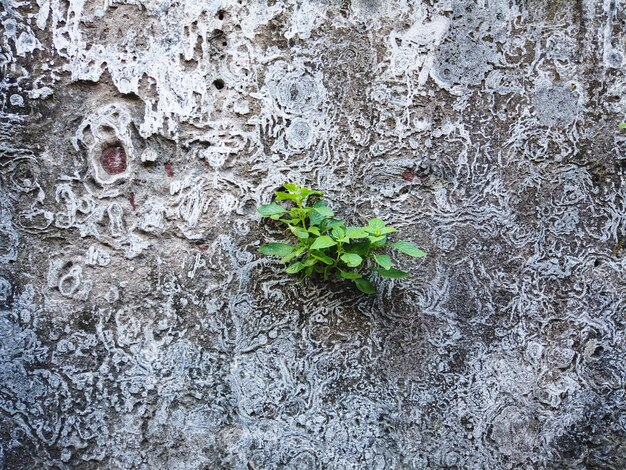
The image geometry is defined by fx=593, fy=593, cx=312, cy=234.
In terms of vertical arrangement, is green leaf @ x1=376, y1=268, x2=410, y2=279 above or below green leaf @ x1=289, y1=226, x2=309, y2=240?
below

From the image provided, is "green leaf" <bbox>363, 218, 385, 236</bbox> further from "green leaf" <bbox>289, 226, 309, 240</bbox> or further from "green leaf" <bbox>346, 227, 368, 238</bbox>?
"green leaf" <bbox>289, 226, 309, 240</bbox>

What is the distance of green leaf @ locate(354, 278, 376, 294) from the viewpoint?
138 centimetres

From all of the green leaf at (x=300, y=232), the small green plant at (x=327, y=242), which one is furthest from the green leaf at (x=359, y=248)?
the green leaf at (x=300, y=232)

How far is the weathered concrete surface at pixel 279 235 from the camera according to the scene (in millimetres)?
1367

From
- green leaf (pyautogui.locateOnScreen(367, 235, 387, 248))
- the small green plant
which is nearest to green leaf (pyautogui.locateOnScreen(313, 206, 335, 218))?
the small green plant

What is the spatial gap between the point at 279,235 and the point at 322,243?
185 millimetres

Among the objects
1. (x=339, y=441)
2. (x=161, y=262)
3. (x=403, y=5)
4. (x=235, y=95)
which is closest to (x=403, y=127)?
(x=403, y=5)

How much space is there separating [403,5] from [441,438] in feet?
3.49

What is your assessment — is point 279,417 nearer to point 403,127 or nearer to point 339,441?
point 339,441

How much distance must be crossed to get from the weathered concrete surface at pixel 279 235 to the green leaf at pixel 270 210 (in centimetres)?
10

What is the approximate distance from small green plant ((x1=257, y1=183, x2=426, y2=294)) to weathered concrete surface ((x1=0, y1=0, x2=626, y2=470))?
7cm

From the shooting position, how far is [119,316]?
1.38m

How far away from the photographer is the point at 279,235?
1435 mm

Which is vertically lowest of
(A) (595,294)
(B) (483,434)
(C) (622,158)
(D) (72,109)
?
(B) (483,434)
